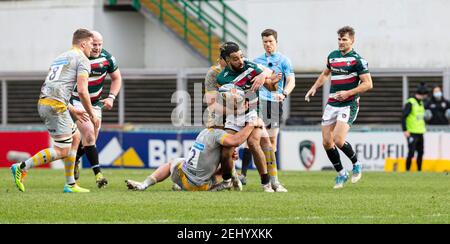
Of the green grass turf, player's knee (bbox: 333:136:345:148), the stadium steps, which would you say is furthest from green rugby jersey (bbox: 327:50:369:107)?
the stadium steps

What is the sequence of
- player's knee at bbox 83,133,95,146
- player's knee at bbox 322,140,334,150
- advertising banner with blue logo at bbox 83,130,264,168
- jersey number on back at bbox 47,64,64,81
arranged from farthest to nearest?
advertising banner with blue logo at bbox 83,130,264,168
player's knee at bbox 83,133,95,146
player's knee at bbox 322,140,334,150
jersey number on back at bbox 47,64,64,81

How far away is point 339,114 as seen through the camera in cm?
1653

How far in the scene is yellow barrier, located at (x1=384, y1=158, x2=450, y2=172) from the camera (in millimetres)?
25109

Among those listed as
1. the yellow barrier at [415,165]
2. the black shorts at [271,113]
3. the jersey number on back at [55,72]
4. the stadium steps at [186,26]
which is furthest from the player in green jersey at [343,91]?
the stadium steps at [186,26]

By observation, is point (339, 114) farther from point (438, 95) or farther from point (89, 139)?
point (438, 95)

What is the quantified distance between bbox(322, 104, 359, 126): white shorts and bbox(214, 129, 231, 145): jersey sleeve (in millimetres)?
2385

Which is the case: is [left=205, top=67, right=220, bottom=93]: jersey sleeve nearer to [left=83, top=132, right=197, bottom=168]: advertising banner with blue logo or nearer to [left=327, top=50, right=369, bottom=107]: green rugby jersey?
[left=327, top=50, right=369, bottom=107]: green rugby jersey

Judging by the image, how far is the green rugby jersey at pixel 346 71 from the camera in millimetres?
16375

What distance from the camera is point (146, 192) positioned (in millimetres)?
14812

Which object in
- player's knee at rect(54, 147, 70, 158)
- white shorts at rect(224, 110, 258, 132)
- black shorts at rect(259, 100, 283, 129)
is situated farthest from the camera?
black shorts at rect(259, 100, 283, 129)

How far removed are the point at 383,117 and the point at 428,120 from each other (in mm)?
2016

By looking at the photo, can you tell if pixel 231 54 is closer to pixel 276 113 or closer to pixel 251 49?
pixel 276 113

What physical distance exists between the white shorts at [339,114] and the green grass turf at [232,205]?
0.93 metres
